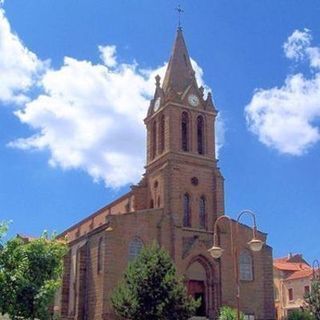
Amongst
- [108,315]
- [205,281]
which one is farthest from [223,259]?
[108,315]

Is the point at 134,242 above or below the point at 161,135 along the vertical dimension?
below

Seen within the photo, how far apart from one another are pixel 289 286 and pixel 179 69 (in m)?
31.0

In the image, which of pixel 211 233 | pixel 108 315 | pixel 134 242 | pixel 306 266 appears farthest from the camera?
pixel 306 266

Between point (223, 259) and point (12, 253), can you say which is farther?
point (223, 259)

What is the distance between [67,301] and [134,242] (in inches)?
382

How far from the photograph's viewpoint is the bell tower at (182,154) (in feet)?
172

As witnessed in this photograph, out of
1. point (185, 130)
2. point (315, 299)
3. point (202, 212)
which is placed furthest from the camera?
point (185, 130)

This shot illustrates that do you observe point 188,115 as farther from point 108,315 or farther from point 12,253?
point 12,253

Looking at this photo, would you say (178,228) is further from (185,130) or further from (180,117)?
(180,117)

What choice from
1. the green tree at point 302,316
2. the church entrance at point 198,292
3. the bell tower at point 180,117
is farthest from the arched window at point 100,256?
the green tree at point 302,316

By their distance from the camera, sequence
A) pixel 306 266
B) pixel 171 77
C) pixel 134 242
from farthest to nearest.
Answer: pixel 306 266
pixel 171 77
pixel 134 242

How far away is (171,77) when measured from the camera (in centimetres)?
5725

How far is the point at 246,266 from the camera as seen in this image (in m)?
52.7

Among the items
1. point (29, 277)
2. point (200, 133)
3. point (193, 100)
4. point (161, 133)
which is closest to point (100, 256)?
point (161, 133)
